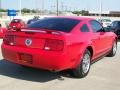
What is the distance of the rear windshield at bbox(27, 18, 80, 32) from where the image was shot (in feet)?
23.6

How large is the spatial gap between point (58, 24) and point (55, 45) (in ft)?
3.87

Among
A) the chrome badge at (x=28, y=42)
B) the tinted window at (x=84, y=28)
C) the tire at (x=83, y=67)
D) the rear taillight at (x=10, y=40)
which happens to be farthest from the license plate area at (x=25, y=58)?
the tinted window at (x=84, y=28)

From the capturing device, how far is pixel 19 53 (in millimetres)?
6719

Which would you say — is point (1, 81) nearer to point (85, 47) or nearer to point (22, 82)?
point (22, 82)

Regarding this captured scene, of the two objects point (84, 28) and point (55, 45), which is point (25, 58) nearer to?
point (55, 45)

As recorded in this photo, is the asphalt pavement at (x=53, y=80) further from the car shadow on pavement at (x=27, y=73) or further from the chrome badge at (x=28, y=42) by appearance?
the chrome badge at (x=28, y=42)

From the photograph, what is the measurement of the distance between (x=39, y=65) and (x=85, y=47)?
1362mm

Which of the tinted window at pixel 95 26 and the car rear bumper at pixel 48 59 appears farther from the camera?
the tinted window at pixel 95 26

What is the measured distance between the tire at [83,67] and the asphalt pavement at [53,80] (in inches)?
4.7

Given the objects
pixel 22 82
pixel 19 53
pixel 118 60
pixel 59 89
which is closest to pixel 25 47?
pixel 19 53

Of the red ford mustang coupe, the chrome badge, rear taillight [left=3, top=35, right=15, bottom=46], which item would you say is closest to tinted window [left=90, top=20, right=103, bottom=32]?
the red ford mustang coupe

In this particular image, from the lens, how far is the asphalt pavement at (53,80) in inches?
248

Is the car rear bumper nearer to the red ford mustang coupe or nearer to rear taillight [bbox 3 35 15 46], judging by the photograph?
the red ford mustang coupe

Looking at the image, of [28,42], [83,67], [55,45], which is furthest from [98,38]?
[28,42]
